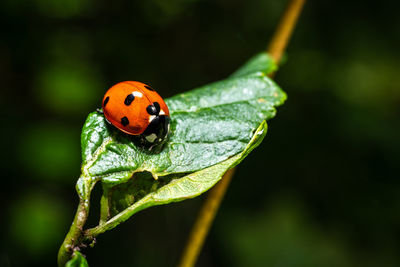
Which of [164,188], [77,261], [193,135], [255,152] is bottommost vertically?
[77,261]

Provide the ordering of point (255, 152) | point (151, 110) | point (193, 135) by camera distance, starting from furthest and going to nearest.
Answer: point (255, 152) < point (151, 110) < point (193, 135)

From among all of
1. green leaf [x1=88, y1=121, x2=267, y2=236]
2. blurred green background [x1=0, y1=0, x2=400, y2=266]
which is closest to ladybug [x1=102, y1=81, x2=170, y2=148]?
green leaf [x1=88, y1=121, x2=267, y2=236]

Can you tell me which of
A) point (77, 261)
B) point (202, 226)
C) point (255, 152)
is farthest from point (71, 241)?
point (255, 152)

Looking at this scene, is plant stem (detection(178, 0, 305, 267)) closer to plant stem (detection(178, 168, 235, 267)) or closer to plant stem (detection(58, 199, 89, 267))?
plant stem (detection(178, 168, 235, 267))

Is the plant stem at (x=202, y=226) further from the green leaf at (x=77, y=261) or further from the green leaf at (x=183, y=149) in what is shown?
the green leaf at (x=77, y=261)

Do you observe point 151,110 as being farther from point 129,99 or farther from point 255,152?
point 255,152
